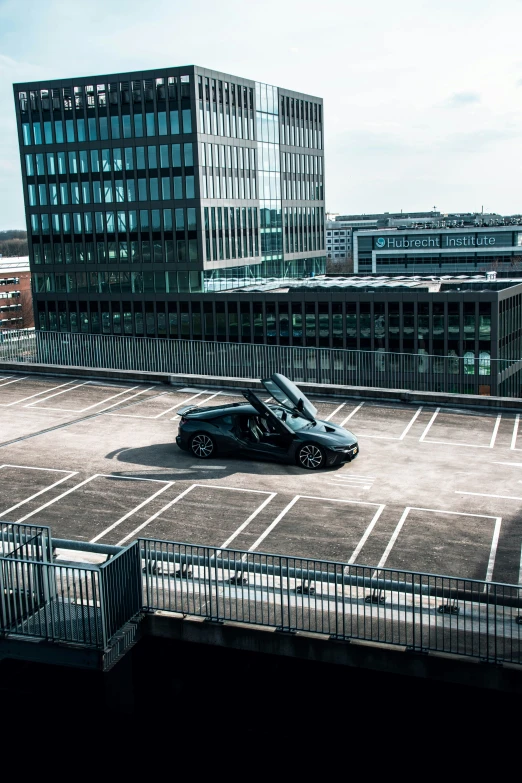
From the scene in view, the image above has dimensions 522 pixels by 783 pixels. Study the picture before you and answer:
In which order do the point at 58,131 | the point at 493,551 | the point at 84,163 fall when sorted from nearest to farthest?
the point at 493,551 < the point at 58,131 < the point at 84,163

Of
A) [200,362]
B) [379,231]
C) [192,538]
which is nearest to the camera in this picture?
[192,538]

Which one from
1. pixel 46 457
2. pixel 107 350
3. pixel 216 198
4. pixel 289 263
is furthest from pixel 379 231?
pixel 46 457

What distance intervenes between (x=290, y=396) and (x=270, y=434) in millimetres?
1000

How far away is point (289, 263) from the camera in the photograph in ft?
310

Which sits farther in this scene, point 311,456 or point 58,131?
point 58,131

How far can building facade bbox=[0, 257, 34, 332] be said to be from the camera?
15100cm

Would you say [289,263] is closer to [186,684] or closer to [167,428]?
[167,428]

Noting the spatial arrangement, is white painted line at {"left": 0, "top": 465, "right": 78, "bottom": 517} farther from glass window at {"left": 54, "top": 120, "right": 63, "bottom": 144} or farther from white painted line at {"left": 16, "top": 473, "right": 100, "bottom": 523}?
glass window at {"left": 54, "top": 120, "right": 63, "bottom": 144}

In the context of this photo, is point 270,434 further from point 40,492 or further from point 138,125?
point 138,125

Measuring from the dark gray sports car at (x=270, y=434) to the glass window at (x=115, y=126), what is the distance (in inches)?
2528

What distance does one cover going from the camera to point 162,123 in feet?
249

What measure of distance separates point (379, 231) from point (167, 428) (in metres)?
161

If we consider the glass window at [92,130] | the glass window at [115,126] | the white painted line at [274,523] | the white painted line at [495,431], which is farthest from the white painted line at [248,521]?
the glass window at [92,130]

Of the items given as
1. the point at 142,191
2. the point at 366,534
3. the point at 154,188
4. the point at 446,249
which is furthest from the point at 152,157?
the point at 446,249
